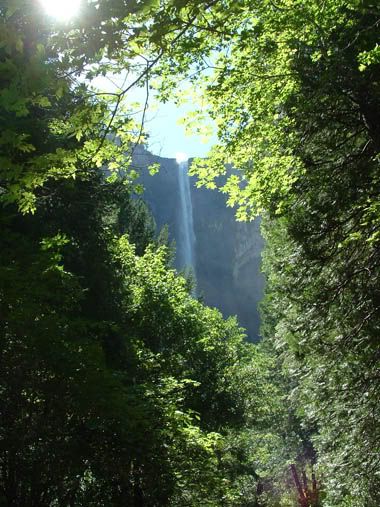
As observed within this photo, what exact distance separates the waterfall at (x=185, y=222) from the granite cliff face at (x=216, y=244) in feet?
1.21

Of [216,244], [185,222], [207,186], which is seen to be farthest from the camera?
[185,222]

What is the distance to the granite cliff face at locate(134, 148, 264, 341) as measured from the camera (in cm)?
8012

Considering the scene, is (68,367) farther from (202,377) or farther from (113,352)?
(202,377)

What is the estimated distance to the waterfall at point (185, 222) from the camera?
80.4 m

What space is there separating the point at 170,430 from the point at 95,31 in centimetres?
639

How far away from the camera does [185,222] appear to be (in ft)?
283

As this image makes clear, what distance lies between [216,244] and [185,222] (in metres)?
6.90

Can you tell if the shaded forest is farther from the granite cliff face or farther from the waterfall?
the waterfall

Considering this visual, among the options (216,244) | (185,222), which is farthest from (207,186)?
(185,222)

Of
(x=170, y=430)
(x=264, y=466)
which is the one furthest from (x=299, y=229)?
(x=264, y=466)

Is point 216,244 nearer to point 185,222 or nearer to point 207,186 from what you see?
point 185,222

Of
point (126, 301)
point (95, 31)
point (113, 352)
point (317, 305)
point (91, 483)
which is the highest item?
point (126, 301)

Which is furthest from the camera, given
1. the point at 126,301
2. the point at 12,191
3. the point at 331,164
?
the point at 126,301

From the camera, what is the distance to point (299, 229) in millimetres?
9852
